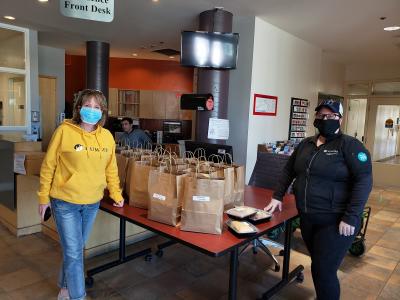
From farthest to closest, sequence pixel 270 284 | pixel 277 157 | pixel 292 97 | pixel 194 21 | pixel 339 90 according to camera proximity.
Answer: pixel 339 90 < pixel 292 97 < pixel 194 21 < pixel 277 157 < pixel 270 284

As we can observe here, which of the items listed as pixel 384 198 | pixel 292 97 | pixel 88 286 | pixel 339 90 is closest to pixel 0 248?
pixel 88 286

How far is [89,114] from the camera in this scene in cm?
202

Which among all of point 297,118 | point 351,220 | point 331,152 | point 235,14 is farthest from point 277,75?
point 351,220

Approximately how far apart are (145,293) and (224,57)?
2.64m

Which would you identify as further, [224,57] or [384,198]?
[384,198]

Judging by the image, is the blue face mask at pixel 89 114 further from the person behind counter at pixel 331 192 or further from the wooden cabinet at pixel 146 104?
the wooden cabinet at pixel 146 104

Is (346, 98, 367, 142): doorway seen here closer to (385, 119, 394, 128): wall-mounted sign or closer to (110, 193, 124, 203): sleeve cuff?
(385, 119, 394, 128): wall-mounted sign

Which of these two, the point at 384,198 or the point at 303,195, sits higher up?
the point at 303,195

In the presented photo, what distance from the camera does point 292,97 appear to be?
5730 millimetres

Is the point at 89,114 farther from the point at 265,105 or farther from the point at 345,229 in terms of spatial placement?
the point at 265,105

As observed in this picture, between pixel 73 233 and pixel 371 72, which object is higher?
pixel 371 72

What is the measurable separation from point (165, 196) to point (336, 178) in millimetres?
1019

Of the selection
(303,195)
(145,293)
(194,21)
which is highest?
(194,21)

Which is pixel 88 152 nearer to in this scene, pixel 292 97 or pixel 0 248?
pixel 0 248
